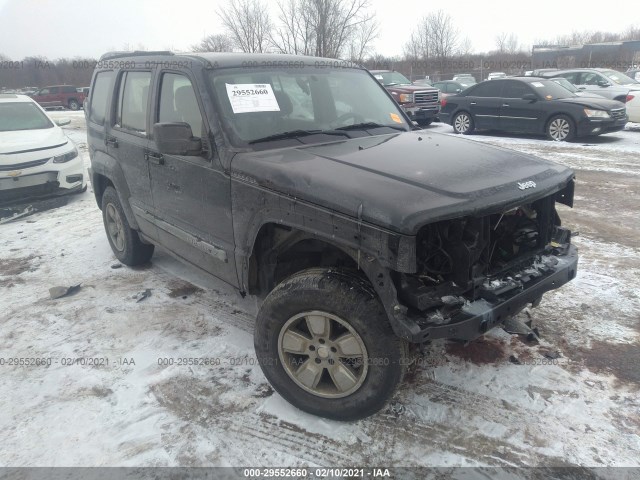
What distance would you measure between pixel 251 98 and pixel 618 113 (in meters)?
11.1

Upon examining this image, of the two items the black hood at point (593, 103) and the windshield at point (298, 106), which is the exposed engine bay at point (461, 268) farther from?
the black hood at point (593, 103)

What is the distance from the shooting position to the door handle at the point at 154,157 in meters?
3.68

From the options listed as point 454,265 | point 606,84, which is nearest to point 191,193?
point 454,265

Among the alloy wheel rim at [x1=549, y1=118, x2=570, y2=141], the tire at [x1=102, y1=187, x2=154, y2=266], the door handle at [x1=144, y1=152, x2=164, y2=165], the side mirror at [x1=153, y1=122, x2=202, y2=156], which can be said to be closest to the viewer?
the side mirror at [x1=153, y1=122, x2=202, y2=156]

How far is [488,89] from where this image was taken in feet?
42.0

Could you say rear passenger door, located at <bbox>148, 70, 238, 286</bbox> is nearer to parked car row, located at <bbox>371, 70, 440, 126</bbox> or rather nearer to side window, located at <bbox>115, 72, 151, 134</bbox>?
side window, located at <bbox>115, 72, 151, 134</bbox>

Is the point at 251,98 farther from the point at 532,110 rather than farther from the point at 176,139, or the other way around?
the point at 532,110

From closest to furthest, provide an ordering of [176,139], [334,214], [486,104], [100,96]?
[334,214] < [176,139] < [100,96] < [486,104]

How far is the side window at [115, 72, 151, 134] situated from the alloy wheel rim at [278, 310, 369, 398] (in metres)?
2.31

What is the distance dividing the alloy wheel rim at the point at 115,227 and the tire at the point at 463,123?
35.7 feet

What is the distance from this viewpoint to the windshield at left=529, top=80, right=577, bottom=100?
11555 millimetres

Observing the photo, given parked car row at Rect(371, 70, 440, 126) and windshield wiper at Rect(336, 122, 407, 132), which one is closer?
windshield wiper at Rect(336, 122, 407, 132)

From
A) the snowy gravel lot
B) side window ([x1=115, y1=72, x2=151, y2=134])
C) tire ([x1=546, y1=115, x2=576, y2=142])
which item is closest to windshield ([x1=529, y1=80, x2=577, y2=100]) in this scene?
tire ([x1=546, y1=115, x2=576, y2=142])

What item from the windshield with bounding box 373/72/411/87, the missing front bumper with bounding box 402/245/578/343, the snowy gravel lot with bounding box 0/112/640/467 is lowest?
the snowy gravel lot with bounding box 0/112/640/467
